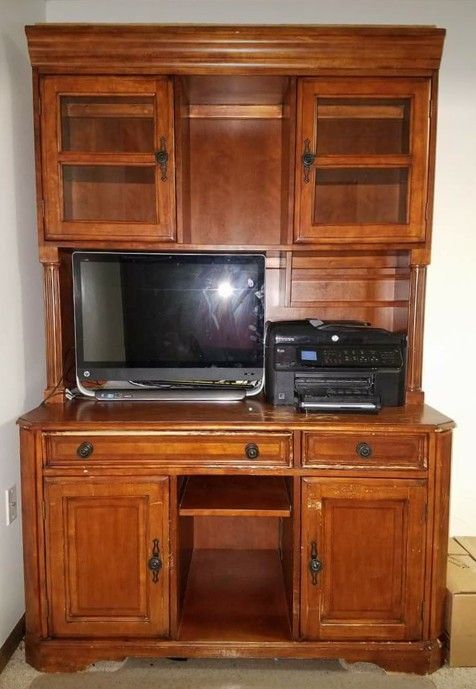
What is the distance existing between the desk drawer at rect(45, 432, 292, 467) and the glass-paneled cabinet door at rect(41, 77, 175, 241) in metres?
0.71

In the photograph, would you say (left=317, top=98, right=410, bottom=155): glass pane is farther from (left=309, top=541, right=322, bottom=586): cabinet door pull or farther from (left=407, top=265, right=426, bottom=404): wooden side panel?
(left=309, top=541, right=322, bottom=586): cabinet door pull

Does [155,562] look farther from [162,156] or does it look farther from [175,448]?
[162,156]

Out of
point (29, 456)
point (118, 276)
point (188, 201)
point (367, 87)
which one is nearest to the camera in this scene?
point (29, 456)

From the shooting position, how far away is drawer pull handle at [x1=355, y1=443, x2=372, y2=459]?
4.59 ft

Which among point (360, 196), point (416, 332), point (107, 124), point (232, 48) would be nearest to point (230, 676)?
point (416, 332)

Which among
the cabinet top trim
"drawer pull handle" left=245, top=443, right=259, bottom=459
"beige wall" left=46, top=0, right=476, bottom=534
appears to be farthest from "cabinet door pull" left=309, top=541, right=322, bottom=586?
the cabinet top trim

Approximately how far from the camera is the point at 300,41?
1460 millimetres

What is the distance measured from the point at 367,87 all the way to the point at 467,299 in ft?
3.15

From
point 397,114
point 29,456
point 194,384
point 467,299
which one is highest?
point 397,114

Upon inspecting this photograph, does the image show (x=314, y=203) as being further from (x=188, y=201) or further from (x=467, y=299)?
(x=467, y=299)

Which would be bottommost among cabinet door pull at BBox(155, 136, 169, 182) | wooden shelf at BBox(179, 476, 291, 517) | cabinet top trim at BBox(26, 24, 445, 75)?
wooden shelf at BBox(179, 476, 291, 517)

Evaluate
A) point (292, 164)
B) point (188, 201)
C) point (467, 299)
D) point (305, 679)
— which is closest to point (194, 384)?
point (188, 201)

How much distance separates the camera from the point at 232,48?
4.84 feet

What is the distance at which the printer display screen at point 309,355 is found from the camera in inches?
61.8
